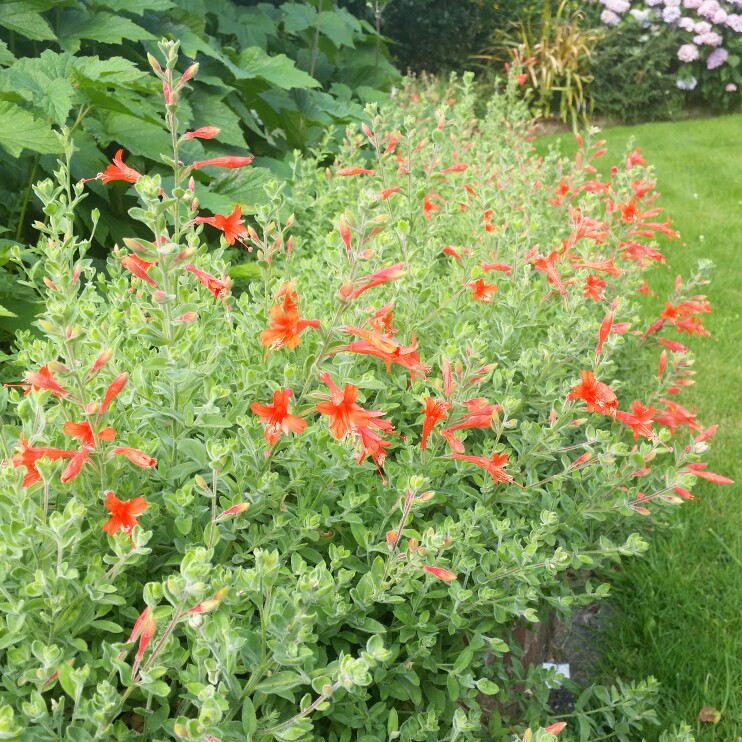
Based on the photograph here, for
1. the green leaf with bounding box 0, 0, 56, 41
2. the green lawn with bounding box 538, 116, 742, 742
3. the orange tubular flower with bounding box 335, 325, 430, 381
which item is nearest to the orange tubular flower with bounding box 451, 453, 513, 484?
the orange tubular flower with bounding box 335, 325, 430, 381

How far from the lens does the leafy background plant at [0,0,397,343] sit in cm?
249

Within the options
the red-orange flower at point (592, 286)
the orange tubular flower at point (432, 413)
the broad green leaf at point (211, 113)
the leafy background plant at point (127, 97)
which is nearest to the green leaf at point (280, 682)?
the orange tubular flower at point (432, 413)

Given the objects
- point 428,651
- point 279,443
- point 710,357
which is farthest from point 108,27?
point 710,357

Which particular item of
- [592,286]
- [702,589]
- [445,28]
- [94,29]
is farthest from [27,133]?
[445,28]

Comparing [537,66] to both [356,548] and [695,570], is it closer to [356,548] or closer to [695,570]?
[695,570]

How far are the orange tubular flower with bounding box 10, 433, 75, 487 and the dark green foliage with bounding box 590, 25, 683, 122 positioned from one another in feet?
33.7

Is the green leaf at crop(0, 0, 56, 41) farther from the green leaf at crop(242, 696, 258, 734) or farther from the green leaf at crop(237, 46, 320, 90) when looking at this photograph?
the green leaf at crop(242, 696, 258, 734)

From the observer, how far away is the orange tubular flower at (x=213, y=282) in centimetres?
139

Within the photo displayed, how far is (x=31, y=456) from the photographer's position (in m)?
1.15

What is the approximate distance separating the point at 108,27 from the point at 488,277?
1.94 meters

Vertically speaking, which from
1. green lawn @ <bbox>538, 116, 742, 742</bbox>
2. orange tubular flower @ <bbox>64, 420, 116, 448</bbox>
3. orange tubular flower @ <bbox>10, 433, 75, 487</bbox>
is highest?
orange tubular flower @ <bbox>64, 420, 116, 448</bbox>

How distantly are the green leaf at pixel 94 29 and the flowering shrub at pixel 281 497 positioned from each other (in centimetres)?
145

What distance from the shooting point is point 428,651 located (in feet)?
4.63

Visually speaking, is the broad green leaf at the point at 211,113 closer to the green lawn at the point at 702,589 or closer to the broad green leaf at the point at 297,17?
the broad green leaf at the point at 297,17
